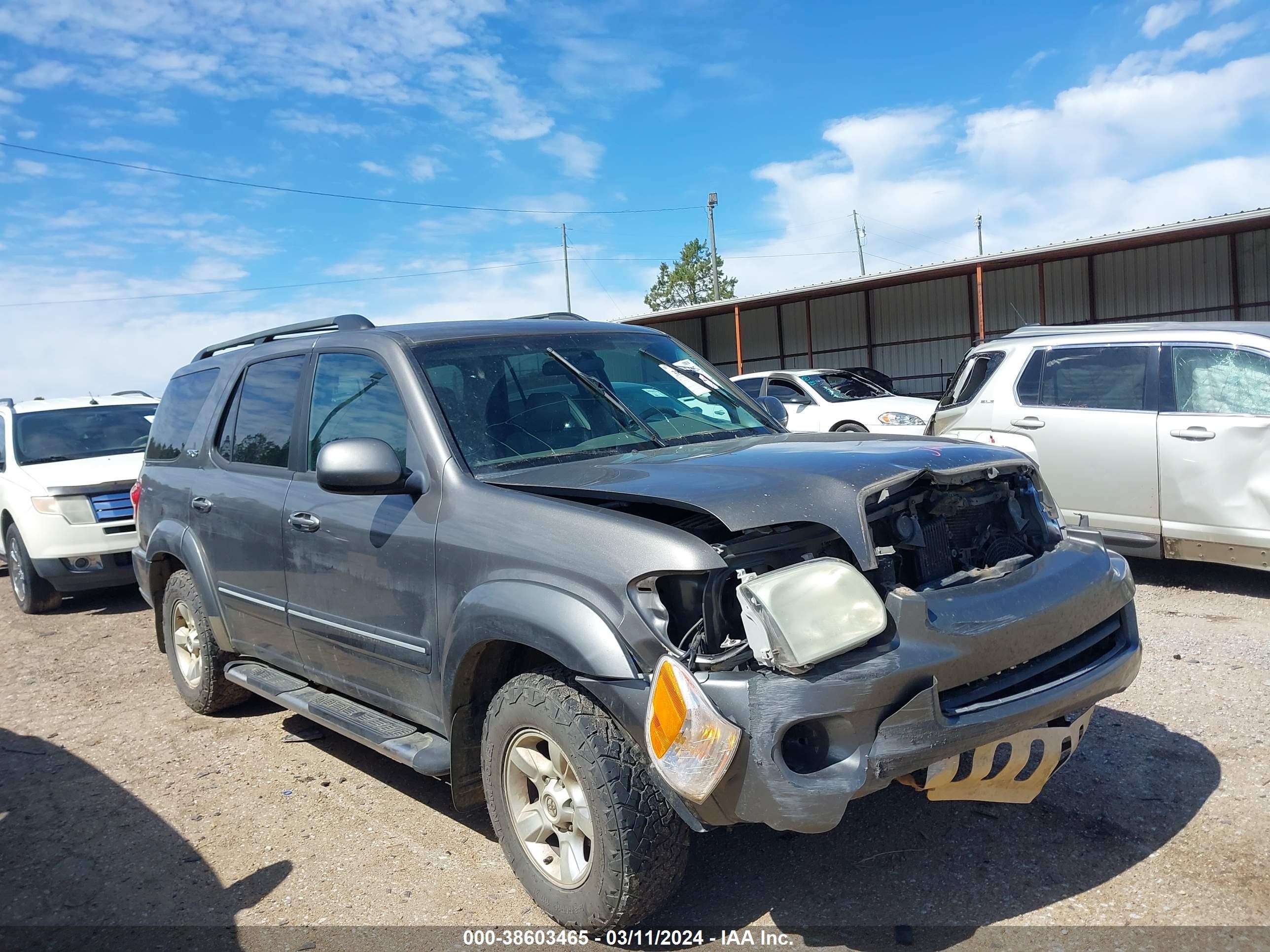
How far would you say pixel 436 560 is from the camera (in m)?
3.14

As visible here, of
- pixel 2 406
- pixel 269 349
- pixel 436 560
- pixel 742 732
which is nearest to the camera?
pixel 742 732

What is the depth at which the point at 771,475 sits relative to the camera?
8.98 ft

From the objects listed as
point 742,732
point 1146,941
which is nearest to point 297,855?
point 742,732

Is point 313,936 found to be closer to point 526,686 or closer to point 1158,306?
point 526,686

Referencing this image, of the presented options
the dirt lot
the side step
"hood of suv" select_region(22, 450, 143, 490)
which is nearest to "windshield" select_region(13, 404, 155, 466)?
"hood of suv" select_region(22, 450, 143, 490)

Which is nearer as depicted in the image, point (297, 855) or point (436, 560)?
point (436, 560)

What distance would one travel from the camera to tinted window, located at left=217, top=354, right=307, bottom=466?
4207mm

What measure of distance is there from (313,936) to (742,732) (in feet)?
5.35

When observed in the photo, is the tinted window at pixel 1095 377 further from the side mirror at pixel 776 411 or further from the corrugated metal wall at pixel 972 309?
the corrugated metal wall at pixel 972 309

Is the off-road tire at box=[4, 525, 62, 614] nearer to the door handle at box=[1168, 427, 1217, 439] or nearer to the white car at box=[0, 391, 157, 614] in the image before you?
the white car at box=[0, 391, 157, 614]

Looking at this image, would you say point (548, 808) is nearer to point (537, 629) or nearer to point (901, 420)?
point (537, 629)

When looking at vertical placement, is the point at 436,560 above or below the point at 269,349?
below

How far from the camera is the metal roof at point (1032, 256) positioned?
14.3 meters

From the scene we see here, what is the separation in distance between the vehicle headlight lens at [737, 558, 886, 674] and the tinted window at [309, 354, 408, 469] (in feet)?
5.11
